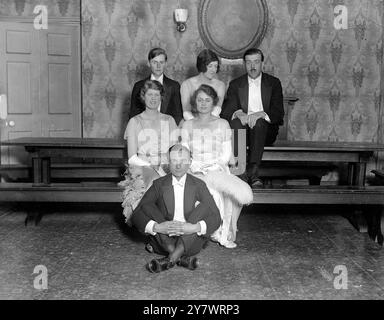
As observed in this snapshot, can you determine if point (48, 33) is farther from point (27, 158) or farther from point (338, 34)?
point (338, 34)

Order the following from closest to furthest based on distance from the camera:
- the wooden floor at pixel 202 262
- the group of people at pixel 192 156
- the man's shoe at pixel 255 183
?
the wooden floor at pixel 202 262
the group of people at pixel 192 156
the man's shoe at pixel 255 183

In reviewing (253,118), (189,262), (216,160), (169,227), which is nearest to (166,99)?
(253,118)

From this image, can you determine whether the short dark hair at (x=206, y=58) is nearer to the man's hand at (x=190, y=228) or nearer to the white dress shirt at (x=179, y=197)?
the white dress shirt at (x=179, y=197)

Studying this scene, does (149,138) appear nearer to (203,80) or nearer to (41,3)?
(203,80)

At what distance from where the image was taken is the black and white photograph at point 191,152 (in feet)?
10.7

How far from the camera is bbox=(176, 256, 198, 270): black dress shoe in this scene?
335 cm

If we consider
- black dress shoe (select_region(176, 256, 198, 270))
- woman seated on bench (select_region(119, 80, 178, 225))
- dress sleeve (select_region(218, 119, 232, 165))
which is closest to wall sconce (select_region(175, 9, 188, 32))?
woman seated on bench (select_region(119, 80, 178, 225))

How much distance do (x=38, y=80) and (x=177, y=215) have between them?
4.08m

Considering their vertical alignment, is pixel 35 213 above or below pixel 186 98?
below

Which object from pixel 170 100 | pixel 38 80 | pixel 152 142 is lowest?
pixel 152 142

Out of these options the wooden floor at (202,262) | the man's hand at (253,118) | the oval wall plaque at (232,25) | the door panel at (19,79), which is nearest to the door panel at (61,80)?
the door panel at (19,79)

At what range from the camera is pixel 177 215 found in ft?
11.5

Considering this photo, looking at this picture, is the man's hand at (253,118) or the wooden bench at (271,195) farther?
the man's hand at (253,118)

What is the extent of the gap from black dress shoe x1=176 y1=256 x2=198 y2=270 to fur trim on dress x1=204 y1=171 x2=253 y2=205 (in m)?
0.64
